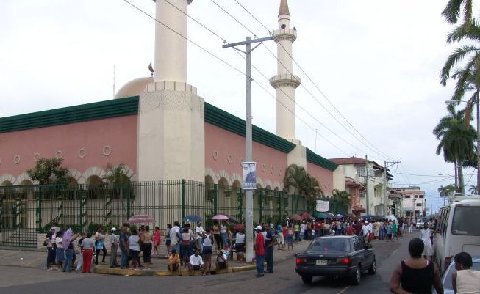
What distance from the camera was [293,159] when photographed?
48.0 metres

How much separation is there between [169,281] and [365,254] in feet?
19.4

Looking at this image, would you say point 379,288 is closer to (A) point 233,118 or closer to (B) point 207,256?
(B) point 207,256

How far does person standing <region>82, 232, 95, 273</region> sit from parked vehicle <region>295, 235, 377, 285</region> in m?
8.03

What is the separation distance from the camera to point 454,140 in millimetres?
65812

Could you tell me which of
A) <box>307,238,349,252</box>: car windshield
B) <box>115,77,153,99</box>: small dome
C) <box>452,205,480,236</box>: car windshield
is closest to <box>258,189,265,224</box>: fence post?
<box>115,77,153,99</box>: small dome

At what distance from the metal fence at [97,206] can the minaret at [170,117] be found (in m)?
1.06

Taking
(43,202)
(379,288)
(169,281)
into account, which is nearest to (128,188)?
(43,202)

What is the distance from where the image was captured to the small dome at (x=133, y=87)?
120 feet

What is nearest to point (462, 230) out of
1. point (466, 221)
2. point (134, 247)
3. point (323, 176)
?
point (466, 221)

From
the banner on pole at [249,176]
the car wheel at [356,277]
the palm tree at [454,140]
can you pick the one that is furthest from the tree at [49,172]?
the palm tree at [454,140]

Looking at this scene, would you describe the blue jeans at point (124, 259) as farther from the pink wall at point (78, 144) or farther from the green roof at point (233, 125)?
the green roof at point (233, 125)

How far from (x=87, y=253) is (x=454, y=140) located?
178 feet

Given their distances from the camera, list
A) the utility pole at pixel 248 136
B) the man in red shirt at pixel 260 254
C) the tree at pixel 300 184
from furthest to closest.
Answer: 1. the tree at pixel 300 184
2. the utility pole at pixel 248 136
3. the man in red shirt at pixel 260 254

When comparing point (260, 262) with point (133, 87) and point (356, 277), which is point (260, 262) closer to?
point (356, 277)
